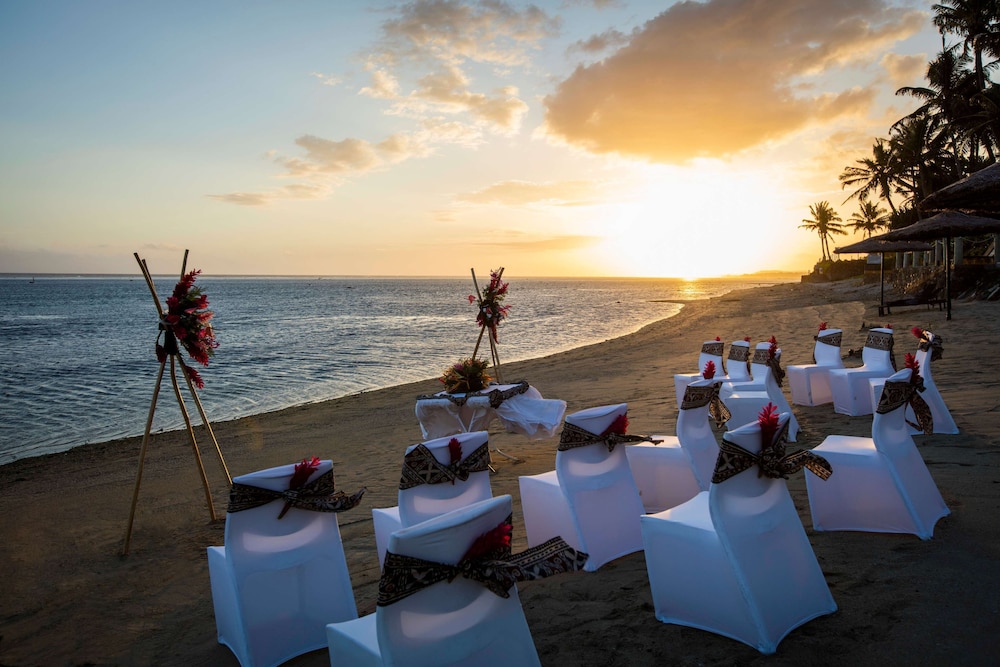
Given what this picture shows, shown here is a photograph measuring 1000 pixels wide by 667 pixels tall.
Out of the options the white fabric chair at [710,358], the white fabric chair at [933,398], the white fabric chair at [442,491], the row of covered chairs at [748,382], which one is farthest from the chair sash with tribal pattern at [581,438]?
the white fabric chair at [710,358]

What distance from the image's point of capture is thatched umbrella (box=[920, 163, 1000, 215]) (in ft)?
21.2

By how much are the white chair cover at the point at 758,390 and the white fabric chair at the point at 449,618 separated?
5051 mm

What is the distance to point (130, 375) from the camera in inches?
776

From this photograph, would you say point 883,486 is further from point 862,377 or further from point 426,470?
point 862,377

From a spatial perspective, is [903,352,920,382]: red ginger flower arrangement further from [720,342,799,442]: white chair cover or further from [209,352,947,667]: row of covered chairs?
[720,342,799,442]: white chair cover

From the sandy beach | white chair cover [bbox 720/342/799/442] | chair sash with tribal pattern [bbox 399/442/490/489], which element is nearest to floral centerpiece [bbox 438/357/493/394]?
the sandy beach

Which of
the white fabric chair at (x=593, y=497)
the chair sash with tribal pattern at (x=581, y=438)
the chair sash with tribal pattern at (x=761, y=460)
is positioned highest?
the chair sash with tribal pattern at (x=761, y=460)

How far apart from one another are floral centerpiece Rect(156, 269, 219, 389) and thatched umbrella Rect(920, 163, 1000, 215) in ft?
25.5

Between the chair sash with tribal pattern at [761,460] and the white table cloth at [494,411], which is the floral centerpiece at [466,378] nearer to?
the white table cloth at [494,411]

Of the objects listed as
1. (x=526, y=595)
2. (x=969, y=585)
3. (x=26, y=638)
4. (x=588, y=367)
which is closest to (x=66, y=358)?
(x=588, y=367)

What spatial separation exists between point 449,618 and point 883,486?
3.31 metres

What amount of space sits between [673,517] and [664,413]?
563 cm

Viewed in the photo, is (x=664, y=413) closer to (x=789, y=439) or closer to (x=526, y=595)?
(x=789, y=439)

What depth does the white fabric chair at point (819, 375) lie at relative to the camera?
27.4 ft
